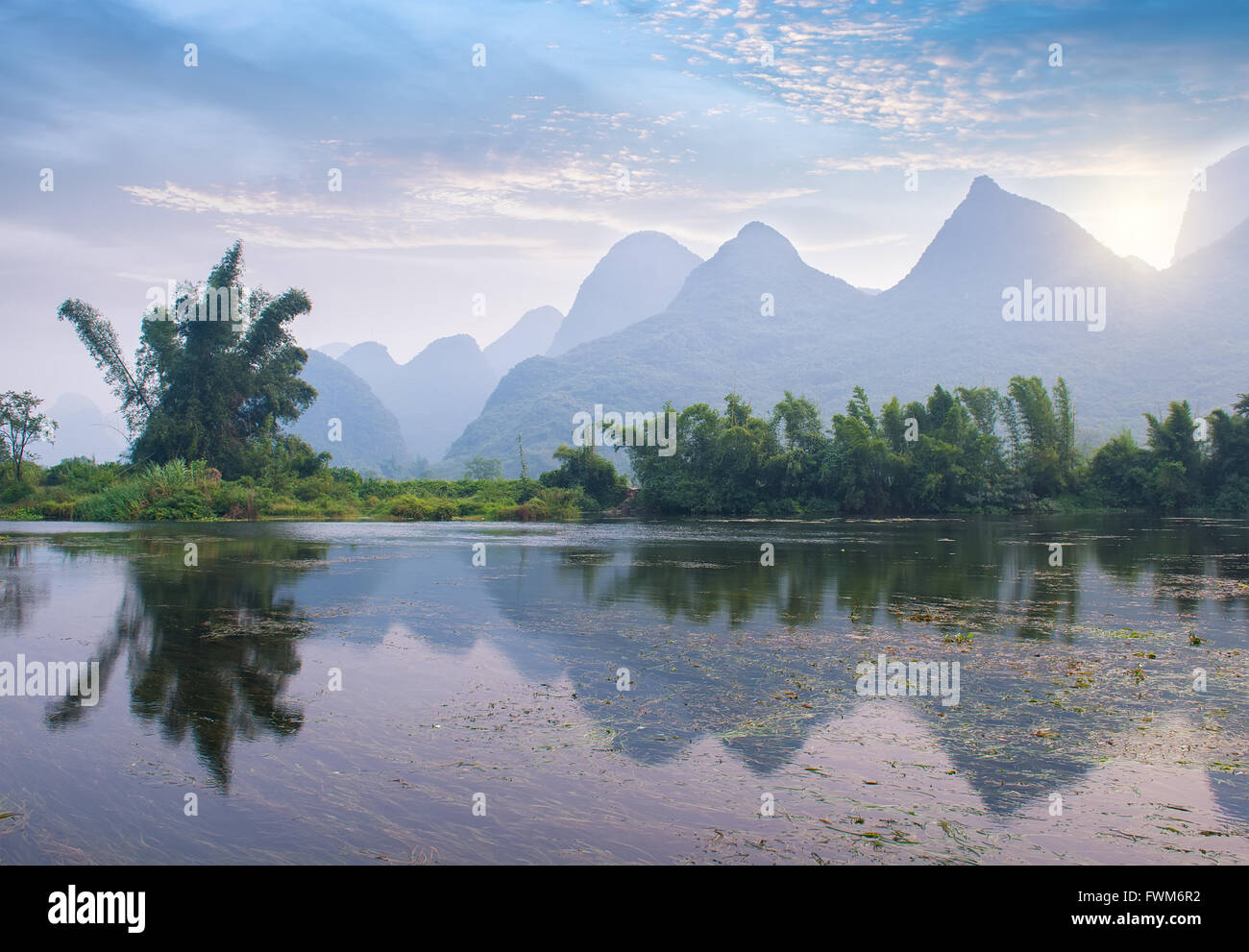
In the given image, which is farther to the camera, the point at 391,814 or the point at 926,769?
the point at 926,769

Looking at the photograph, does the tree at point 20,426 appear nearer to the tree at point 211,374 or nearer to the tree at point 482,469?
the tree at point 211,374

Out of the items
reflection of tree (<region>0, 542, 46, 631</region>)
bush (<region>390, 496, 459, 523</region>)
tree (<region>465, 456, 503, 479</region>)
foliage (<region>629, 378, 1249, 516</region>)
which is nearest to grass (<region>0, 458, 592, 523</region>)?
bush (<region>390, 496, 459, 523</region>)

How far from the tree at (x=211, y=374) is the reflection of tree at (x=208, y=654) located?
3713cm

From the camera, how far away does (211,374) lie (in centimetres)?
5591

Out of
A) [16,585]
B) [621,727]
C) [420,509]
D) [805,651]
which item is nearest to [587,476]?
[420,509]

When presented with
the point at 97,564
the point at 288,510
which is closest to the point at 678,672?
the point at 97,564

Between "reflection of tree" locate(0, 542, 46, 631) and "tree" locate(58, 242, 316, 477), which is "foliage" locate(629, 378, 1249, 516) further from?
"reflection of tree" locate(0, 542, 46, 631)

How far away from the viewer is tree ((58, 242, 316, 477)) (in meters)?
54.7

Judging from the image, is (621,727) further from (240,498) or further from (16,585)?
(240,498)

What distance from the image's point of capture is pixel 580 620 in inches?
548

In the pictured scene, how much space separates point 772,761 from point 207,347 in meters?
58.2

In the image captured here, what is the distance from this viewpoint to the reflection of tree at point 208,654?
26.3ft

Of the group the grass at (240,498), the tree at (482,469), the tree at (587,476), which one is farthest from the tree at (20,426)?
the tree at (482,469)

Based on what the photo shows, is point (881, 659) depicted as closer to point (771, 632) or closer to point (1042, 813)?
point (771, 632)
